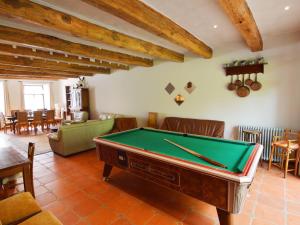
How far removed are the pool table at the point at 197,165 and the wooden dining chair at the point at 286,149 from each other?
124 centimetres

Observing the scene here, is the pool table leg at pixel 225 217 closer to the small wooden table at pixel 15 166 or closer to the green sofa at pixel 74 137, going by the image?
the small wooden table at pixel 15 166

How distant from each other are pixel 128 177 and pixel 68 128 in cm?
220

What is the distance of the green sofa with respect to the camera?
4.29 m

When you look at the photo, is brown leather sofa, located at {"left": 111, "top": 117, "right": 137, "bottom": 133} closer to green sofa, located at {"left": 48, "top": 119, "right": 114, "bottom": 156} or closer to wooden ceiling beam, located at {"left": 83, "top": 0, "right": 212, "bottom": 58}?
green sofa, located at {"left": 48, "top": 119, "right": 114, "bottom": 156}

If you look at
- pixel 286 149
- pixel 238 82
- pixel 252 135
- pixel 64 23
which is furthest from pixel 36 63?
pixel 286 149

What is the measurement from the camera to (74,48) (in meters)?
3.50

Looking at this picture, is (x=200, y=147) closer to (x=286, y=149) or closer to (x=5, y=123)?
(x=286, y=149)

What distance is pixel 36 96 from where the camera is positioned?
388 inches

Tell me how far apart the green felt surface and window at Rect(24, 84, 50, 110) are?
29.1 feet

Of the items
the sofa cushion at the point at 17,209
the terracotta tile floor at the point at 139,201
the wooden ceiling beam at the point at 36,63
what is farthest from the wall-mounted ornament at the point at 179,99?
the sofa cushion at the point at 17,209

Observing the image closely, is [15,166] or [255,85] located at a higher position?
[255,85]

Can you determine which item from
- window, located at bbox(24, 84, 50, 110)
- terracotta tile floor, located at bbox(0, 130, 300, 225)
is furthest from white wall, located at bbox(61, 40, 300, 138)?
window, located at bbox(24, 84, 50, 110)

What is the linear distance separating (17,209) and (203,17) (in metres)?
3.21

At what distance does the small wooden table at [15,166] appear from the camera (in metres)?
1.96
